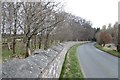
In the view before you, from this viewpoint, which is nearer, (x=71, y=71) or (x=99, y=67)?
(x=71, y=71)

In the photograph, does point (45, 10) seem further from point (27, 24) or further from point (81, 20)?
point (81, 20)

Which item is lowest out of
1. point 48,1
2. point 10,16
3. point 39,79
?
point 39,79

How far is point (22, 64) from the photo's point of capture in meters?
4.92

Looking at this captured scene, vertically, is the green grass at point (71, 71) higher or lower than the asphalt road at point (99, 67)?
higher

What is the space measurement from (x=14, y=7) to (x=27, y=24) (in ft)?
5.63

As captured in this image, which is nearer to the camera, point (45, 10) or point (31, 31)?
point (31, 31)

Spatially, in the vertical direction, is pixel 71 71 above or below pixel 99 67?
above

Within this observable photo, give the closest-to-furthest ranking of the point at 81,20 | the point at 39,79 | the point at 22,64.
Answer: the point at 39,79 < the point at 22,64 < the point at 81,20

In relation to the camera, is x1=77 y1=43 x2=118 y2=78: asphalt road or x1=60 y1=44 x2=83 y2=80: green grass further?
x1=77 y1=43 x2=118 y2=78: asphalt road

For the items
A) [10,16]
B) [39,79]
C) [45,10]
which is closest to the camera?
[39,79]

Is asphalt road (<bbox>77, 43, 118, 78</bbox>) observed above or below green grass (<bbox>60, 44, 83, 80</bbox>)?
below

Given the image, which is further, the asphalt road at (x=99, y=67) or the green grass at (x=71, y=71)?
the asphalt road at (x=99, y=67)

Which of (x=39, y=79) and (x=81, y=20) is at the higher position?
(x=81, y=20)

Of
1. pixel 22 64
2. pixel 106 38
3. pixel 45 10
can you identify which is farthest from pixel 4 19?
pixel 106 38
